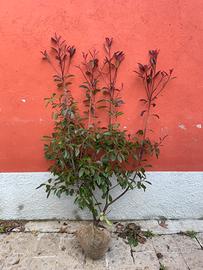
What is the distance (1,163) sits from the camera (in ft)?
9.70

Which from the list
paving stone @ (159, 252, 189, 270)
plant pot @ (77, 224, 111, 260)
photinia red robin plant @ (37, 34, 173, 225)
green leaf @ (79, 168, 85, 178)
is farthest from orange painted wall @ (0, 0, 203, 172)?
paving stone @ (159, 252, 189, 270)

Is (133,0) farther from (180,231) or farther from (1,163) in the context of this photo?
(180,231)

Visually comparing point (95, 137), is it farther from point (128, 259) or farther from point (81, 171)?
point (128, 259)

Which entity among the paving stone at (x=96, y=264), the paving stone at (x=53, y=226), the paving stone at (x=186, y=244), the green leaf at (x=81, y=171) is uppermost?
the green leaf at (x=81, y=171)

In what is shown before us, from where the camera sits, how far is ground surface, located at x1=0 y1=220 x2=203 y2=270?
248 cm

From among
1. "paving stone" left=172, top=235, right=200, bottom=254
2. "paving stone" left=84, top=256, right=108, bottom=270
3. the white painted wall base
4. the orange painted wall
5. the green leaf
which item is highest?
the orange painted wall

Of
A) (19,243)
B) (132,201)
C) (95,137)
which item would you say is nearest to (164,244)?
(132,201)

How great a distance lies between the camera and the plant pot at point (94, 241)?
2459 millimetres

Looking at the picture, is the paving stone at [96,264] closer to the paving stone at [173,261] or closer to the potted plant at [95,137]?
the potted plant at [95,137]

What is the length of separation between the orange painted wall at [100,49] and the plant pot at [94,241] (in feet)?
2.86

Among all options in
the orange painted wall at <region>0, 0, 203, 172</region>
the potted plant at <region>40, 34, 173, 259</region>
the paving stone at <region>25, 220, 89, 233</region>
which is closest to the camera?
the potted plant at <region>40, 34, 173, 259</region>

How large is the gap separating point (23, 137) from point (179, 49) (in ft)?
6.17

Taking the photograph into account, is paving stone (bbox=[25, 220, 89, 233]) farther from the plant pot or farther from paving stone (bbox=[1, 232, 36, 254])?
the plant pot

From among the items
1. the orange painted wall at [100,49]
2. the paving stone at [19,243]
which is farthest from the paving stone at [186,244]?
the paving stone at [19,243]
